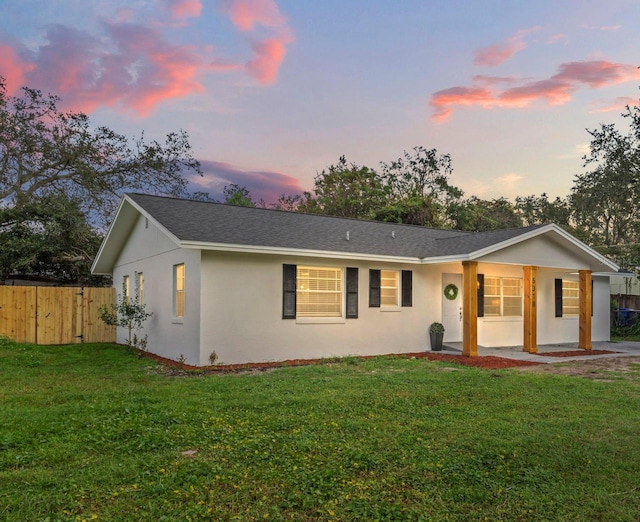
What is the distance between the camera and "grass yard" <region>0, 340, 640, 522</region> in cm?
358

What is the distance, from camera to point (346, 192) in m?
32.8

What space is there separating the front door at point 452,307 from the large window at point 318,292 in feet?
11.5

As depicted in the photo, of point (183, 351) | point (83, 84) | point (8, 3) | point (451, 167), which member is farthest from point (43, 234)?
point (451, 167)

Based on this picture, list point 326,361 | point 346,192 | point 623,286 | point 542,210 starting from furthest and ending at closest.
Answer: point 542,210 → point 346,192 → point 623,286 → point 326,361

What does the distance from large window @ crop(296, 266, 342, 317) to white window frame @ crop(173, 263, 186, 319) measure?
2.70m

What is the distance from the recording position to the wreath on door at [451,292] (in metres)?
14.6

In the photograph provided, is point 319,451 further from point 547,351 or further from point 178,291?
point 547,351

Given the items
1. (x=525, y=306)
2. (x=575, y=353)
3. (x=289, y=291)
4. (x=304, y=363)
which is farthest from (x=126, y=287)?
(x=575, y=353)

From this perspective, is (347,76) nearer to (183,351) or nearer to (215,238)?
(215,238)

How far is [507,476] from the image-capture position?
416cm

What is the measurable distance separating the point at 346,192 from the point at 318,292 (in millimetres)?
20934

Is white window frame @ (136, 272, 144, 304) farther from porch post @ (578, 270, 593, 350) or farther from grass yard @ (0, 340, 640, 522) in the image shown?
porch post @ (578, 270, 593, 350)

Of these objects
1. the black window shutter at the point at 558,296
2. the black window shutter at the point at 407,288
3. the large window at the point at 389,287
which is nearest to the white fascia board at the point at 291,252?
the black window shutter at the point at 407,288

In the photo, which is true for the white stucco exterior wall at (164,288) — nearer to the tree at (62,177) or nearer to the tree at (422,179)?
the tree at (62,177)
